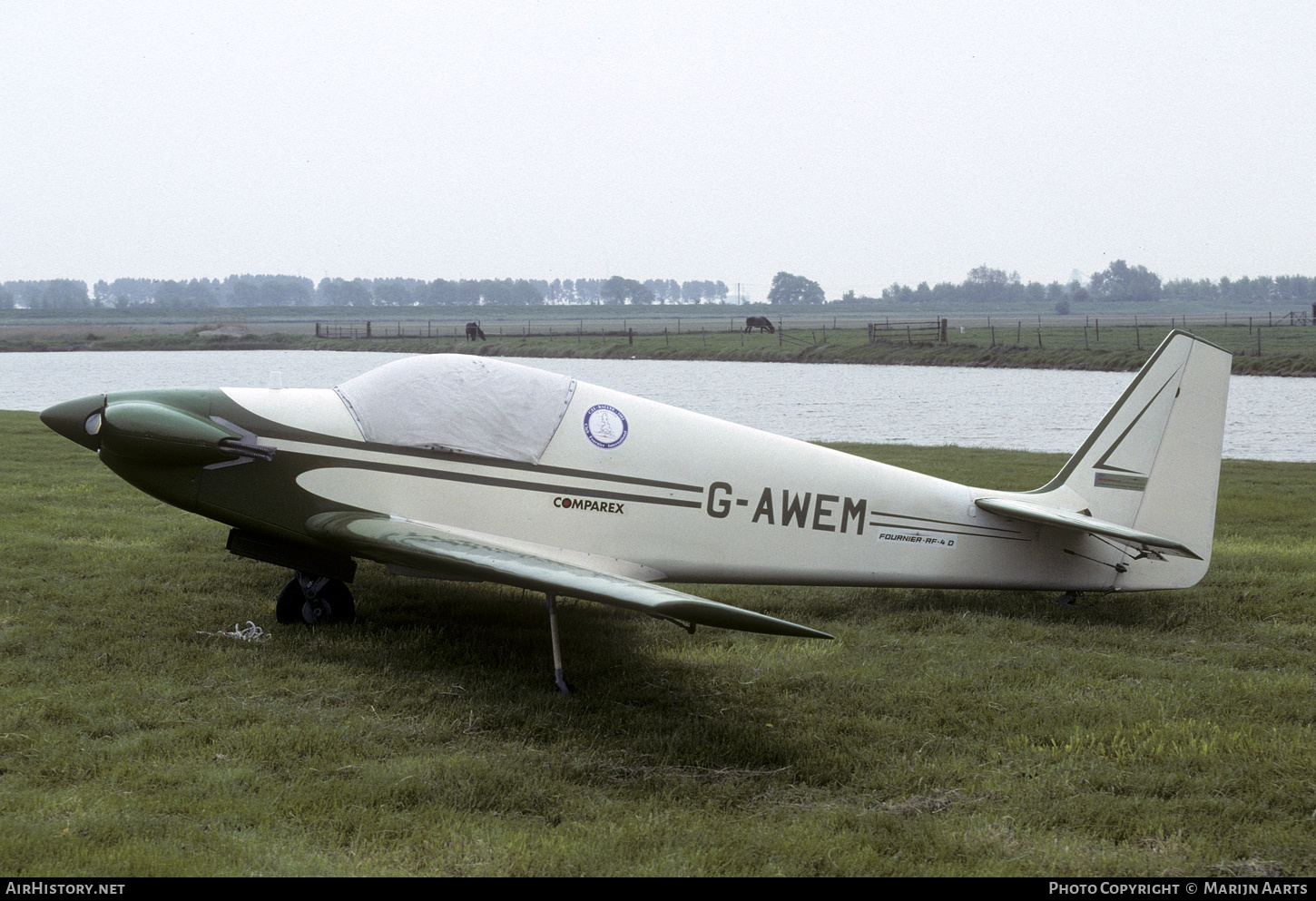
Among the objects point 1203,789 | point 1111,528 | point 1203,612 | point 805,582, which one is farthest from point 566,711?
point 1203,612

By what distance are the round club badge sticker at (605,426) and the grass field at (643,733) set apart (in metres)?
1.54

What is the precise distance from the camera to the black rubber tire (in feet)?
25.7

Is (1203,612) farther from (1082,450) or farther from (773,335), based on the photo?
(773,335)

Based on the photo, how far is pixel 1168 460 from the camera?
845 centimetres

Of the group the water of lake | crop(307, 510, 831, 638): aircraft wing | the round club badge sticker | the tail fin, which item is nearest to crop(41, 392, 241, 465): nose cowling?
crop(307, 510, 831, 638): aircraft wing

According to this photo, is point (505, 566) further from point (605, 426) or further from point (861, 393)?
point (861, 393)

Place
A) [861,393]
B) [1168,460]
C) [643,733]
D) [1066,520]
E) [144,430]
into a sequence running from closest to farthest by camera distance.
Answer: [643,733] → [144,430] → [1066,520] → [1168,460] → [861,393]

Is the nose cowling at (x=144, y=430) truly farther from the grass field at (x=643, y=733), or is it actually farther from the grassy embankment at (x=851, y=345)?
the grassy embankment at (x=851, y=345)

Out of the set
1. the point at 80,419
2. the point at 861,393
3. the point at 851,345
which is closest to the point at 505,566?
the point at 80,419

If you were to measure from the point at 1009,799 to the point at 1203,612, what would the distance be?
459 centimetres

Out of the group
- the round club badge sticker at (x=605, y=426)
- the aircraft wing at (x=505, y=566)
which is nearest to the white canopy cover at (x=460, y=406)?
the round club badge sticker at (x=605, y=426)

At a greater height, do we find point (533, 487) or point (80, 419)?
point (80, 419)

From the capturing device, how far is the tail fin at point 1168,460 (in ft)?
27.6

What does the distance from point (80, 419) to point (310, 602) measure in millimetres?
2059
